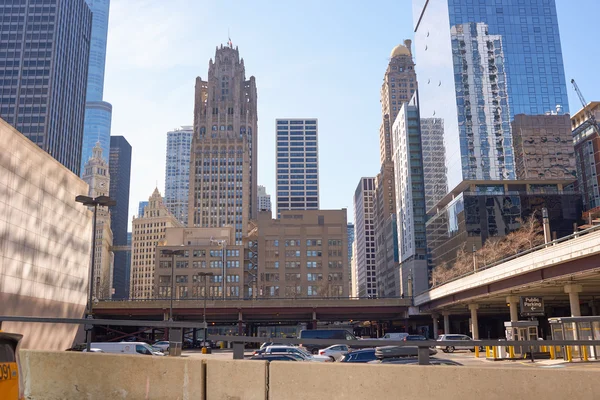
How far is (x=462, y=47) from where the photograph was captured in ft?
475

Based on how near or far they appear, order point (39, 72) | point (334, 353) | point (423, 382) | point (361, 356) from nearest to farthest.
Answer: point (423, 382), point (361, 356), point (334, 353), point (39, 72)

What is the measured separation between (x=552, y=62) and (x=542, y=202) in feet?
115

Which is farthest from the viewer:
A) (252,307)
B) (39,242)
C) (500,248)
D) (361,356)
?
(500,248)

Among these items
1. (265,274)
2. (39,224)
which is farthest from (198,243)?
(39,224)

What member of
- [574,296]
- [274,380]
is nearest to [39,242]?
[574,296]

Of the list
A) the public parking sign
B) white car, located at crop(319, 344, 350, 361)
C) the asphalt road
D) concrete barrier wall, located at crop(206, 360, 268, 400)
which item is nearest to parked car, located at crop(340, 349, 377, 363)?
the asphalt road

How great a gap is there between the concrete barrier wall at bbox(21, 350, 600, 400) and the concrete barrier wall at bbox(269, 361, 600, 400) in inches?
0.5

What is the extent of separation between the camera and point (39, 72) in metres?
174

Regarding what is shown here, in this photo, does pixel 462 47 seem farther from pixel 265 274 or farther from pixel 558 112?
pixel 265 274

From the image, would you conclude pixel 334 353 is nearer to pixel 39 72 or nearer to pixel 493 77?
pixel 493 77

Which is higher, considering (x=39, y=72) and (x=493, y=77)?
(x=39, y=72)

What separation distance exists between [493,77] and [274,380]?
14394cm

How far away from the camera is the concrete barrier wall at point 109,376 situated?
29.6 feet

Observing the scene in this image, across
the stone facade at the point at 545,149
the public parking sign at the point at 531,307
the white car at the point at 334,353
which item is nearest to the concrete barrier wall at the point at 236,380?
the white car at the point at 334,353
